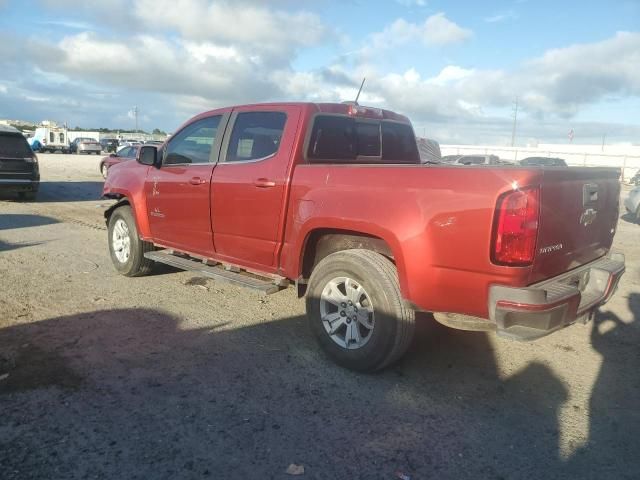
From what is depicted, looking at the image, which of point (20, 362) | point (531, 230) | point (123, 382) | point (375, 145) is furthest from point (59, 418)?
point (375, 145)

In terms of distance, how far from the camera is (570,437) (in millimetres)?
3062

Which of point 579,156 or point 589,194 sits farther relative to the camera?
point 579,156

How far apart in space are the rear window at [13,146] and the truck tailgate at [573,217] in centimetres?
1333

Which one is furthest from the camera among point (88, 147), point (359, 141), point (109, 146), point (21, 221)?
point (109, 146)

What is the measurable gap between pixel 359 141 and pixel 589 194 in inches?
80.8

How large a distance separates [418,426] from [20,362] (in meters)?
2.92

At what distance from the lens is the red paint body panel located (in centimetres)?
304

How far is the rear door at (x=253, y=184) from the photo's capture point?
4.22 m

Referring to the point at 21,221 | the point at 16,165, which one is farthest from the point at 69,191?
the point at 21,221

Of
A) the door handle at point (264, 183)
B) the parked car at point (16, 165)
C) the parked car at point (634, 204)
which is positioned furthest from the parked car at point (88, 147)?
the door handle at point (264, 183)

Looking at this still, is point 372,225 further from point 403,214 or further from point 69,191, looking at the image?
point 69,191

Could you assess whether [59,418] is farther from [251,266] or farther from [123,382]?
[251,266]

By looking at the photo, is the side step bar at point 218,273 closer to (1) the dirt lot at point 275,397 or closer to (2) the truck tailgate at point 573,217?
(1) the dirt lot at point 275,397

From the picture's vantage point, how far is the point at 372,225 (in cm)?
350
